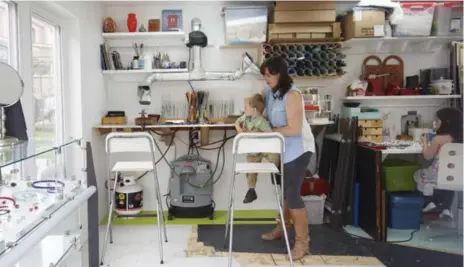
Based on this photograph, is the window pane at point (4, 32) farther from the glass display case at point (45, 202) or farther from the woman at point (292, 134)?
the woman at point (292, 134)

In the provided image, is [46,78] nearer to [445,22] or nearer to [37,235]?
[37,235]

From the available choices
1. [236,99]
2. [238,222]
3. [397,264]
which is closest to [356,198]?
[397,264]

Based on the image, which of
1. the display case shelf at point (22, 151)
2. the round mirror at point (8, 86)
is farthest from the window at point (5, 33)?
the display case shelf at point (22, 151)

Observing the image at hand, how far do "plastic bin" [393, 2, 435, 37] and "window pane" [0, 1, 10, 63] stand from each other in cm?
322

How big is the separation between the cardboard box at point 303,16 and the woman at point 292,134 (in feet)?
3.19

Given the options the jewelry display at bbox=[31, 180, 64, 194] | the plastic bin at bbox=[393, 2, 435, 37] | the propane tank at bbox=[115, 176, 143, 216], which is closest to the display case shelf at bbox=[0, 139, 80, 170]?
the jewelry display at bbox=[31, 180, 64, 194]

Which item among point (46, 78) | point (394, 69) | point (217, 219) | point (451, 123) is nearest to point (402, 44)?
point (394, 69)

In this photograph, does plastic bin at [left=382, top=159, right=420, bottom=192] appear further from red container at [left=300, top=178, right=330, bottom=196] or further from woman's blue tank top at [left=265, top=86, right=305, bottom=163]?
woman's blue tank top at [left=265, top=86, right=305, bottom=163]

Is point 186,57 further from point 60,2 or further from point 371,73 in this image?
point 371,73

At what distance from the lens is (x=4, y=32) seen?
262 centimetres

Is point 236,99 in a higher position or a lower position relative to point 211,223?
higher

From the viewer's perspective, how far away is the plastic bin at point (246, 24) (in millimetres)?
3955

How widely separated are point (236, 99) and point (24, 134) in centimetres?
247

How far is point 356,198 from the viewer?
12.5 ft
